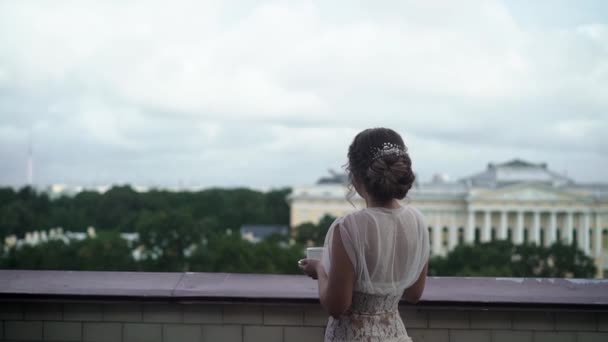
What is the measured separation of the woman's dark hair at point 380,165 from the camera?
321cm

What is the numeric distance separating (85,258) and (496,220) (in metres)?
53.0

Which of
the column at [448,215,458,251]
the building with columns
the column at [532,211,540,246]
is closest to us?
the building with columns

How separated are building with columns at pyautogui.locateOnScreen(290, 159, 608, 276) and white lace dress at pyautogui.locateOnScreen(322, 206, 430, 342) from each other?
6823 centimetres

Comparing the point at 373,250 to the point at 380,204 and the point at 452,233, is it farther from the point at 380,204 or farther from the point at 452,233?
the point at 452,233

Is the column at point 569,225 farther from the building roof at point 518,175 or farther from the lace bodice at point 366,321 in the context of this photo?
the lace bodice at point 366,321

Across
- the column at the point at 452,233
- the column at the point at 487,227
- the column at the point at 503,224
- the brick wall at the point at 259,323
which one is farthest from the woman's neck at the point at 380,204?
the column at the point at 503,224

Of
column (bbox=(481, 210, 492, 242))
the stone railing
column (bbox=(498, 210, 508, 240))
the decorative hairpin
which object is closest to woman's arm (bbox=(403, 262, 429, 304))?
the decorative hairpin

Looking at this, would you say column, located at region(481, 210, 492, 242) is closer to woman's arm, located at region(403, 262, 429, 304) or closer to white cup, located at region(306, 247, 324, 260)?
woman's arm, located at region(403, 262, 429, 304)

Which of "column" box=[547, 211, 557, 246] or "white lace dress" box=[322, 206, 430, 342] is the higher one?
"white lace dress" box=[322, 206, 430, 342]

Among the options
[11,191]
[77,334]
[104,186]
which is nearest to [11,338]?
[77,334]

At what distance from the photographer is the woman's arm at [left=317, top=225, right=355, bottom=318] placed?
10.4 ft

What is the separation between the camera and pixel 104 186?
8944 centimetres

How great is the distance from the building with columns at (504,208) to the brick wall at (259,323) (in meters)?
66.9

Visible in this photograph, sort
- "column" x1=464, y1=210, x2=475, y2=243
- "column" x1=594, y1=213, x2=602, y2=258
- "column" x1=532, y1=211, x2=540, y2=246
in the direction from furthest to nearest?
"column" x1=464, y1=210, x2=475, y2=243, "column" x1=532, y1=211, x2=540, y2=246, "column" x1=594, y1=213, x2=602, y2=258
